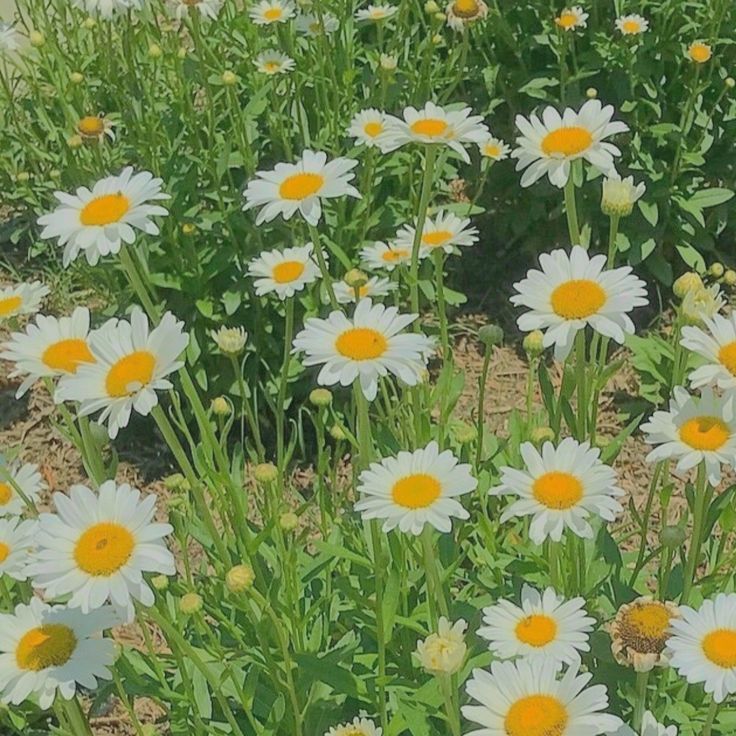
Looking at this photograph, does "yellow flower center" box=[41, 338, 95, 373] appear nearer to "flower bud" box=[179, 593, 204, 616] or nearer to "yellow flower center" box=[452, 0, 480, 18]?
"flower bud" box=[179, 593, 204, 616]

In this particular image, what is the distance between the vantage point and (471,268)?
3627 millimetres

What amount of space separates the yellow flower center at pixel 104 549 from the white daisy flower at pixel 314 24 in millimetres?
1795

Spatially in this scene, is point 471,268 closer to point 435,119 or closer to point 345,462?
point 345,462

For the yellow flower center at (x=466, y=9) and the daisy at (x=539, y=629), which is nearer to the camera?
the daisy at (x=539, y=629)

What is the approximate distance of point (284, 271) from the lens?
7.11ft

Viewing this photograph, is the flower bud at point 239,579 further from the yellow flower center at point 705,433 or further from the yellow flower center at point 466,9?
the yellow flower center at point 466,9

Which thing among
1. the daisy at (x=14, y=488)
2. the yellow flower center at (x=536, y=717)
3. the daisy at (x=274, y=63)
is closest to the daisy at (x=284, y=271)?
the daisy at (x=14, y=488)

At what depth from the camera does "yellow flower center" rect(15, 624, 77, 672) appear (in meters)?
1.43

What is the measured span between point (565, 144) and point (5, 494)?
1.12m

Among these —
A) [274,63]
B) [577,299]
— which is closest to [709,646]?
[577,299]

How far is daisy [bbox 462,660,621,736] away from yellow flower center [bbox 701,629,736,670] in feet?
0.51

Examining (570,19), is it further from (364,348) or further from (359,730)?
(359,730)

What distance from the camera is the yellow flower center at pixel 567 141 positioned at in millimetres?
1807

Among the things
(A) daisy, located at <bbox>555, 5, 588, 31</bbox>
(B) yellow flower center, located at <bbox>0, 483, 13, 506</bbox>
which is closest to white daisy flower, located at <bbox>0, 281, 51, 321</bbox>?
(B) yellow flower center, located at <bbox>0, 483, 13, 506</bbox>
